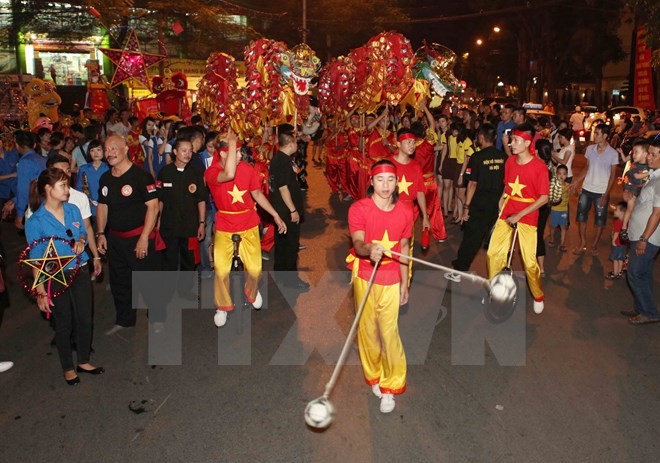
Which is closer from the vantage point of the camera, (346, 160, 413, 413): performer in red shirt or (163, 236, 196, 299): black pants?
(346, 160, 413, 413): performer in red shirt

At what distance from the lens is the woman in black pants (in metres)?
4.83

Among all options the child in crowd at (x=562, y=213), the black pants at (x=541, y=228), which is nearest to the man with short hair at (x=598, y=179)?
the child in crowd at (x=562, y=213)

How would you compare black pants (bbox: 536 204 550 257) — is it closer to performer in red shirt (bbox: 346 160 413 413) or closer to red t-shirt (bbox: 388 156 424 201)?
red t-shirt (bbox: 388 156 424 201)

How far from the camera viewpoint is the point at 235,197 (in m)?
6.06

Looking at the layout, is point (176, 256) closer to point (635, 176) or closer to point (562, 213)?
point (635, 176)

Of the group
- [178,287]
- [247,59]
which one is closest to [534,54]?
[247,59]

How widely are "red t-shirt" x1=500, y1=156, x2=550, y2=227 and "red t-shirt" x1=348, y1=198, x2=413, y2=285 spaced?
2324 millimetres

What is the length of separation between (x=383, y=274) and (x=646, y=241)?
325cm

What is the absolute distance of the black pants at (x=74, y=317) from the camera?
5039mm

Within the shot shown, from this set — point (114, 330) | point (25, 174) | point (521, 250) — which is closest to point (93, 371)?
point (114, 330)

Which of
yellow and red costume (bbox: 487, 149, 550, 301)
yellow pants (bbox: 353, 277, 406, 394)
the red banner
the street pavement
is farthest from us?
the red banner

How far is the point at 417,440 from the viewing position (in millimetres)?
4348

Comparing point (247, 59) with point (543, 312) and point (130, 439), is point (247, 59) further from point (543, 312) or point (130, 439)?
point (130, 439)

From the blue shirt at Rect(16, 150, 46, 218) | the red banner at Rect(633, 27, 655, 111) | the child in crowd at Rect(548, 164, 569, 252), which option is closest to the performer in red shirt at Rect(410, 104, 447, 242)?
the child in crowd at Rect(548, 164, 569, 252)
